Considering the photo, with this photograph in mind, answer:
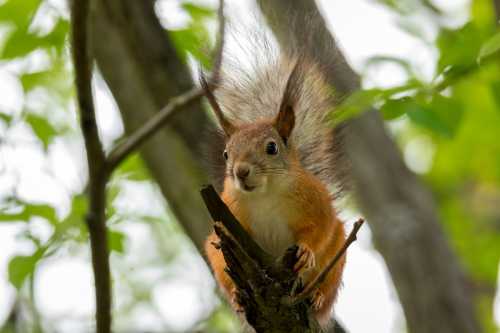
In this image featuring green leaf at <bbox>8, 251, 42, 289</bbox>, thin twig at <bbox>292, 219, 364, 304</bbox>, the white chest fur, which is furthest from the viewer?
green leaf at <bbox>8, 251, 42, 289</bbox>

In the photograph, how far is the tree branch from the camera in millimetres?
2420

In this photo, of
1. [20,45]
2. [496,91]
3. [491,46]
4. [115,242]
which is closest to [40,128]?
[20,45]

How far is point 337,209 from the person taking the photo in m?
3.06

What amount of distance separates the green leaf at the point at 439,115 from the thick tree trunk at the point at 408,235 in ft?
5.20

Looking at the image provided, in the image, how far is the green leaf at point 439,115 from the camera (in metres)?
2.46

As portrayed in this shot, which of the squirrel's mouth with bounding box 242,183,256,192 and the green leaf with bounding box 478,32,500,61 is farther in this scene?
the squirrel's mouth with bounding box 242,183,256,192

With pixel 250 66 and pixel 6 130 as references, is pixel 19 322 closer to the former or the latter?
pixel 6 130

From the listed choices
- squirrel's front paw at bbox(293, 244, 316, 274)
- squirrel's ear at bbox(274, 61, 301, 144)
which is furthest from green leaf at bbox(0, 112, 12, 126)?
squirrel's front paw at bbox(293, 244, 316, 274)

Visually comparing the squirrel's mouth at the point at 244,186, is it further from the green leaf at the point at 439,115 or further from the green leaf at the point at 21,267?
the green leaf at the point at 21,267

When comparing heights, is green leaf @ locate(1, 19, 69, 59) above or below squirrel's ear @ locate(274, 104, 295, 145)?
above

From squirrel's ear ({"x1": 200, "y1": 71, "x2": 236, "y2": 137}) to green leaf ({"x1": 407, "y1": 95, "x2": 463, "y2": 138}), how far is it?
2.09ft

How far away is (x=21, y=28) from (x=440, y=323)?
2.46 meters

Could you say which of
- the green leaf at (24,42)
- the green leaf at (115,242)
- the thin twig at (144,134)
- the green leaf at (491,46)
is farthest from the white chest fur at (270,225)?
the green leaf at (24,42)

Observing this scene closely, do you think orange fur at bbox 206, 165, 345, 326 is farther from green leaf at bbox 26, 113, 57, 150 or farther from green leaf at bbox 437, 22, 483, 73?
green leaf at bbox 26, 113, 57, 150
